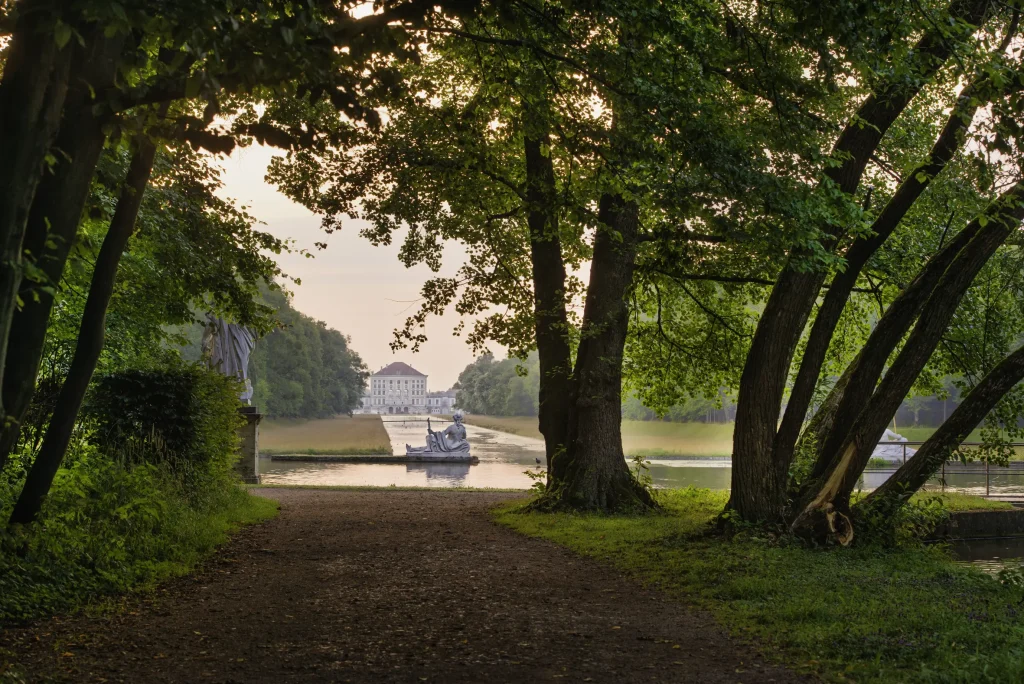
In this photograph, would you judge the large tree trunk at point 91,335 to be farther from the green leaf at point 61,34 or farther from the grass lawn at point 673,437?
the grass lawn at point 673,437

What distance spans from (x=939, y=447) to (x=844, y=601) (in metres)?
3.70

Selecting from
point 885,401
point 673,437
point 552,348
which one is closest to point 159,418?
point 552,348

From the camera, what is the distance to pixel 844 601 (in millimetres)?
6168

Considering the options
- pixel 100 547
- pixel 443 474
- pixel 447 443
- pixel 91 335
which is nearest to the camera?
pixel 91 335

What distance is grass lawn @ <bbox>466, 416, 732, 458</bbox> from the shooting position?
53.9 meters

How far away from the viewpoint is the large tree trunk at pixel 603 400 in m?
12.8

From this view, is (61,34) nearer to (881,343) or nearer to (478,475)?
(881,343)

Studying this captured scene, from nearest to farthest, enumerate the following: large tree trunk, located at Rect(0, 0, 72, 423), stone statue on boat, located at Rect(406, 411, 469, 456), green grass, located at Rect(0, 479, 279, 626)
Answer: large tree trunk, located at Rect(0, 0, 72, 423) → green grass, located at Rect(0, 479, 279, 626) → stone statue on boat, located at Rect(406, 411, 469, 456)

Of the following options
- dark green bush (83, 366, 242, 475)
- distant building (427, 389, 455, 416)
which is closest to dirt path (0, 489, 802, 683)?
dark green bush (83, 366, 242, 475)

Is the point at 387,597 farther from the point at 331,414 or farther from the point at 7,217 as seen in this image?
the point at 331,414

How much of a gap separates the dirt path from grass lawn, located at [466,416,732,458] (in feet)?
132

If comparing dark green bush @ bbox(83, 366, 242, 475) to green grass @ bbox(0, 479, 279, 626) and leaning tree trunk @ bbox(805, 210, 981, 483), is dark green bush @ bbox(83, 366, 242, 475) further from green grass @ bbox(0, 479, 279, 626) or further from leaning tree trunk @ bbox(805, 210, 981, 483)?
leaning tree trunk @ bbox(805, 210, 981, 483)

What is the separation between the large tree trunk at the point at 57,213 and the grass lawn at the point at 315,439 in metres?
34.4

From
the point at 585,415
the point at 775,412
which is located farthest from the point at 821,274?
the point at 585,415
